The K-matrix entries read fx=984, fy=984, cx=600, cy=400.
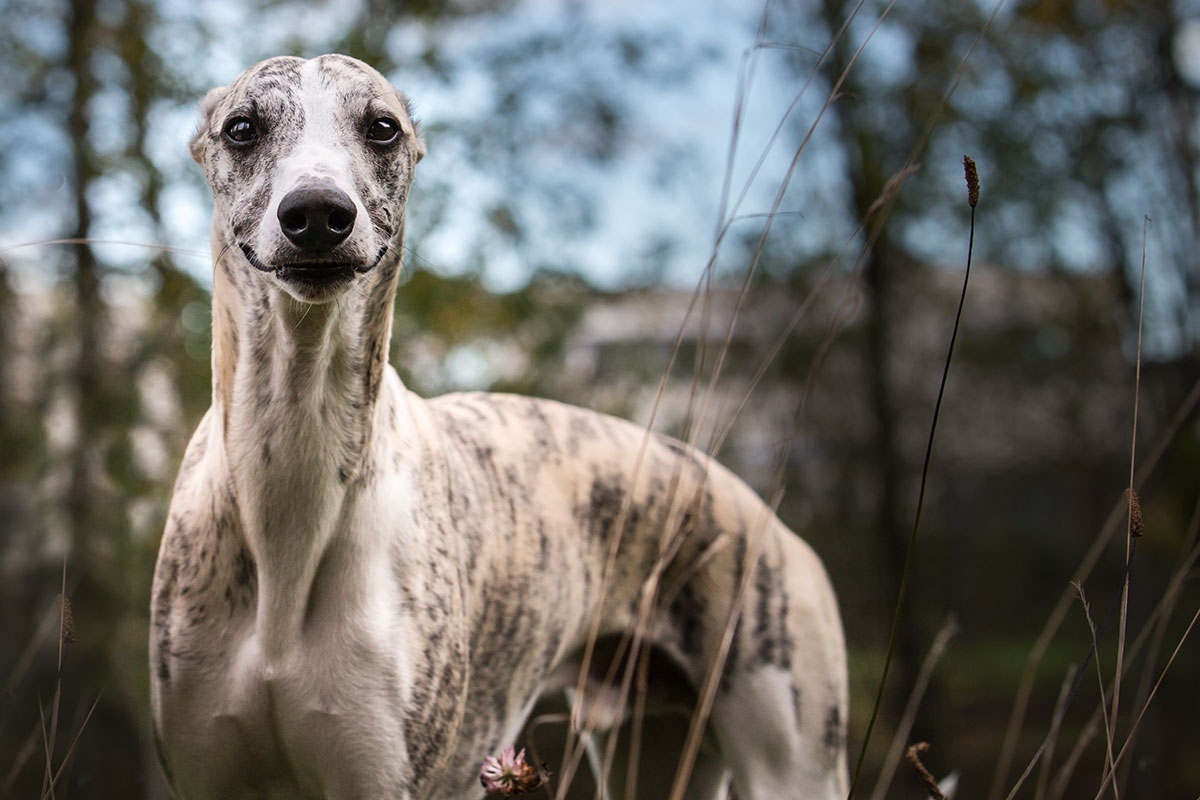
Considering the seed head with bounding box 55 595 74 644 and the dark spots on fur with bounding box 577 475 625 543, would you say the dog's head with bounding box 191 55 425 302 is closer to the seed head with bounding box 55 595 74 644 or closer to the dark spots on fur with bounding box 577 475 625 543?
the seed head with bounding box 55 595 74 644

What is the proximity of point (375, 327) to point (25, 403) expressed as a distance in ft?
13.5

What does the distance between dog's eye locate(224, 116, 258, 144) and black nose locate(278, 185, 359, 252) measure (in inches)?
11.9

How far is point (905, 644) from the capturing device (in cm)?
607

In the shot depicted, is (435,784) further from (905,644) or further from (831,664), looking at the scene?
(905,644)

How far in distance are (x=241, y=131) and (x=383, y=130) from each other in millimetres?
238

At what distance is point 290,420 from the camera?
5.65 ft

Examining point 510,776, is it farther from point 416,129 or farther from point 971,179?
point 416,129

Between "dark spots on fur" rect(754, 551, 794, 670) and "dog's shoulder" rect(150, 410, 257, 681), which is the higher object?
"dog's shoulder" rect(150, 410, 257, 681)

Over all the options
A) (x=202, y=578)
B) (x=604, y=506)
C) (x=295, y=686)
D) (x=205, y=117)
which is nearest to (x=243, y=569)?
(x=202, y=578)

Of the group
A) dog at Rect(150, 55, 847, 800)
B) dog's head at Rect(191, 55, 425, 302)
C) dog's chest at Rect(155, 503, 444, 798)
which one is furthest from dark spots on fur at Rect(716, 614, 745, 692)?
dog's head at Rect(191, 55, 425, 302)

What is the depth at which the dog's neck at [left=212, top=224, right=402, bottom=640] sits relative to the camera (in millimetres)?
1704

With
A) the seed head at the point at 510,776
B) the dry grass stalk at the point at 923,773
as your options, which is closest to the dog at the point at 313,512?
the seed head at the point at 510,776

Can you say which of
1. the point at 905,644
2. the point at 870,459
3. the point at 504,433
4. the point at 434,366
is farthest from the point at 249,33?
the point at 905,644

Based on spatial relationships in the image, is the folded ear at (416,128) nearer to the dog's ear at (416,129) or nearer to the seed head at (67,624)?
the dog's ear at (416,129)
